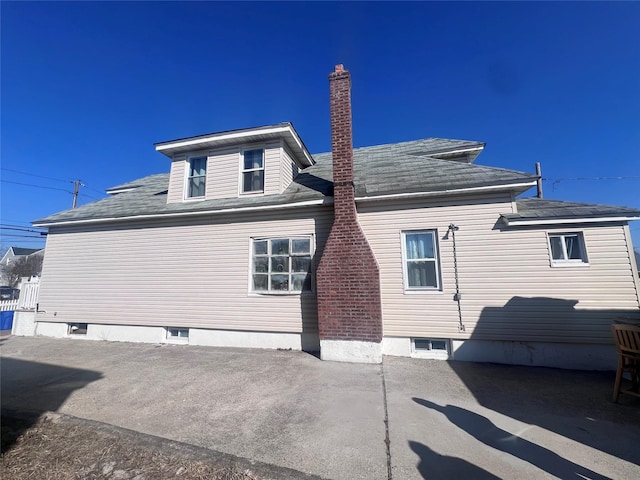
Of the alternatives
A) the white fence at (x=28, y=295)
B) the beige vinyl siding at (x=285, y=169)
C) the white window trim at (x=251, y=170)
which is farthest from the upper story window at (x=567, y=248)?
the white fence at (x=28, y=295)

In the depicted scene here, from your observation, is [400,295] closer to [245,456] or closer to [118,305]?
[245,456]

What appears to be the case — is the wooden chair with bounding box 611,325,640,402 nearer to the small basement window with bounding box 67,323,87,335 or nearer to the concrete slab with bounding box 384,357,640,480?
the concrete slab with bounding box 384,357,640,480

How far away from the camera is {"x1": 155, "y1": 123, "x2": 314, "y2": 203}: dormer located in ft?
27.2

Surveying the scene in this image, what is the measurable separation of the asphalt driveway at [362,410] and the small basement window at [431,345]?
424 mm

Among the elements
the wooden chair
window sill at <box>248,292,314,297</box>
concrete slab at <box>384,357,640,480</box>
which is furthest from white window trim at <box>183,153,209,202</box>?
the wooden chair

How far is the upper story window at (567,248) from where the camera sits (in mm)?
6016

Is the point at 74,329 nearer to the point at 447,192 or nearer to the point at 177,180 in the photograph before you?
the point at 177,180

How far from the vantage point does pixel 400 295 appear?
6723 millimetres

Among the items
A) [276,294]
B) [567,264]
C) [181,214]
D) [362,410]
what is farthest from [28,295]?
[567,264]

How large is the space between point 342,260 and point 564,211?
5.16 meters

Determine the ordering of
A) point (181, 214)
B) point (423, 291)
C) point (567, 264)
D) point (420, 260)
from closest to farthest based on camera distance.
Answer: point (567, 264)
point (423, 291)
point (420, 260)
point (181, 214)

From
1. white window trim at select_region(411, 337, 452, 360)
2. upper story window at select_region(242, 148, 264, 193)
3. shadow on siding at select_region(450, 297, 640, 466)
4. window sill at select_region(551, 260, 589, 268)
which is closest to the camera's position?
shadow on siding at select_region(450, 297, 640, 466)

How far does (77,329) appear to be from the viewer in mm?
9227

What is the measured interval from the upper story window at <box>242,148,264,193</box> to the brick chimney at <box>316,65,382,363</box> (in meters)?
2.86
